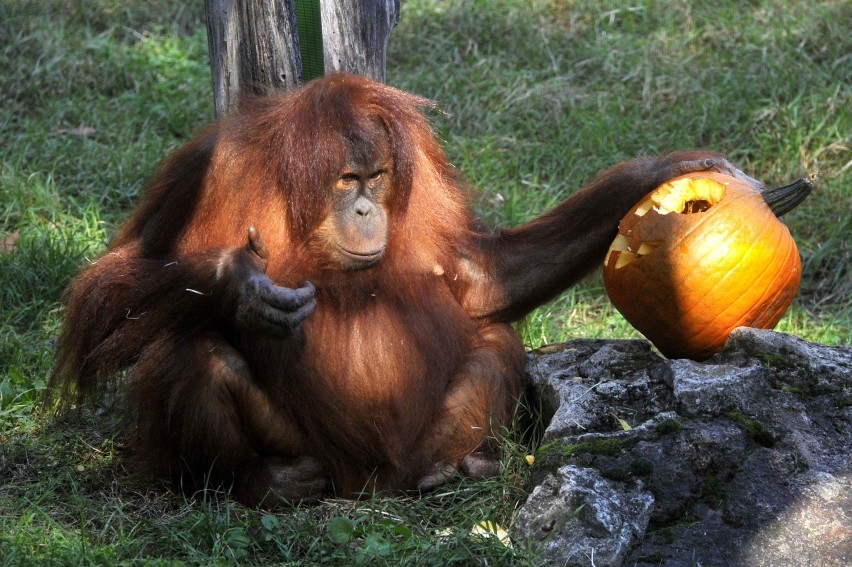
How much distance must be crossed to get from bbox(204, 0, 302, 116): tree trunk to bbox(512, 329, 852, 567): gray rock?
4.41ft

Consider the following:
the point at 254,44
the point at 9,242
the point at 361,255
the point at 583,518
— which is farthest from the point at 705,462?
the point at 9,242

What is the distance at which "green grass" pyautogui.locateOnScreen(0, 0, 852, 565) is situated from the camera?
124 inches

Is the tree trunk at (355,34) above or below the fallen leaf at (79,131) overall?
→ above

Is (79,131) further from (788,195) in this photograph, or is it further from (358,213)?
(788,195)

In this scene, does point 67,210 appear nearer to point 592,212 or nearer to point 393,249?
point 393,249

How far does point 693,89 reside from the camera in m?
6.02

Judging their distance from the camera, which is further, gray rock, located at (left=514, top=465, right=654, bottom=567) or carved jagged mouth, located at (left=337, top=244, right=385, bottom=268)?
carved jagged mouth, located at (left=337, top=244, right=385, bottom=268)

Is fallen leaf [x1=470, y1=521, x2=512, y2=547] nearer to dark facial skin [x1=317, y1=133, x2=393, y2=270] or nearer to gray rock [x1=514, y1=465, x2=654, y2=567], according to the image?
gray rock [x1=514, y1=465, x2=654, y2=567]

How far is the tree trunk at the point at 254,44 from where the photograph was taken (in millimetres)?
3572

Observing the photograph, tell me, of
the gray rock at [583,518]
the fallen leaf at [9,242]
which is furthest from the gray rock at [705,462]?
the fallen leaf at [9,242]

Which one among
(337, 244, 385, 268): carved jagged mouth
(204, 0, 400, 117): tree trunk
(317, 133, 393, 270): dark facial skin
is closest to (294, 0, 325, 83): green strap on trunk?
(204, 0, 400, 117): tree trunk

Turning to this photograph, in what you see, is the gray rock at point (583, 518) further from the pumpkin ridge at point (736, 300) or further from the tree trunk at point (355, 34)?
the tree trunk at point (355, 34)

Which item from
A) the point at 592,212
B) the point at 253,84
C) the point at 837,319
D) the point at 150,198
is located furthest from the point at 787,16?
the point at 150,198

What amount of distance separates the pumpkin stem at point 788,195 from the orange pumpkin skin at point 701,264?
0.04 m
